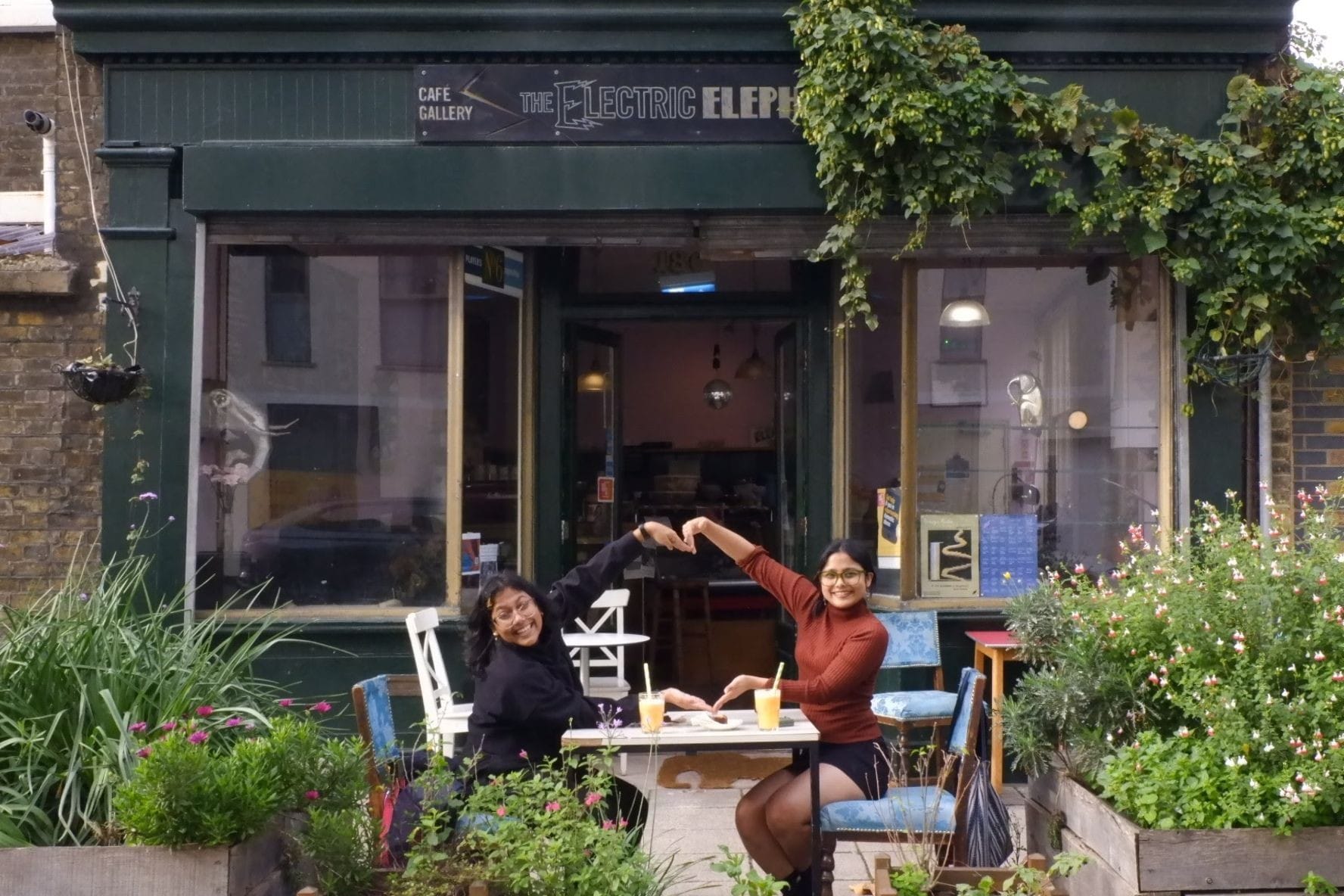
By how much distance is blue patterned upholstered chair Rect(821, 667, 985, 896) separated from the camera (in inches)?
171

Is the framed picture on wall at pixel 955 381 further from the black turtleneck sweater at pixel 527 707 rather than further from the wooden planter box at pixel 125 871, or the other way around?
the wooden planter box at pixel 125 871

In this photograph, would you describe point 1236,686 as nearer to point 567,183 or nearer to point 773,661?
point 567,183

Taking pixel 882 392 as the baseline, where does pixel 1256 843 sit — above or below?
below

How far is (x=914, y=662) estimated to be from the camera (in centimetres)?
651

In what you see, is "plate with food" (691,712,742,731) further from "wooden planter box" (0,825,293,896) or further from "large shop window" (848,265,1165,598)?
"large shop window" (848,265,1165,598)

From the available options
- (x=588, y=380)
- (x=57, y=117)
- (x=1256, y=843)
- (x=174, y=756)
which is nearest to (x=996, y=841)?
(x=1256, y=843)

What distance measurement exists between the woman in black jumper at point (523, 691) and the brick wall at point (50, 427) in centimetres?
332

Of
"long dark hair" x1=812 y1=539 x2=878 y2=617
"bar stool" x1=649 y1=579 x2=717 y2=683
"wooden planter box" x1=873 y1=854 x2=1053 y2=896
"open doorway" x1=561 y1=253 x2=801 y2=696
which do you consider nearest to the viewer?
"wooden planter box" x1=873 y1=854 x2=1053 y2=896

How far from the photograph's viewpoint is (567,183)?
6715 mm

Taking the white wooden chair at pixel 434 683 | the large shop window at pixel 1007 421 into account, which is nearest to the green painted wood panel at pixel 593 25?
the large shop window at pixel 1007 421

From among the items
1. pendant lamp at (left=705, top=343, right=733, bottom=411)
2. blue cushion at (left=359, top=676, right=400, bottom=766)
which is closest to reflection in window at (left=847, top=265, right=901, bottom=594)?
blue cushion at (left=359, top=676, right=400, bottom=766)

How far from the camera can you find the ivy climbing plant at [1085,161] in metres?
6.40

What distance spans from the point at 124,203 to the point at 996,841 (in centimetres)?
530

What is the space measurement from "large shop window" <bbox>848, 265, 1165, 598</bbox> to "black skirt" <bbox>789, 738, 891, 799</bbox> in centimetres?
251
